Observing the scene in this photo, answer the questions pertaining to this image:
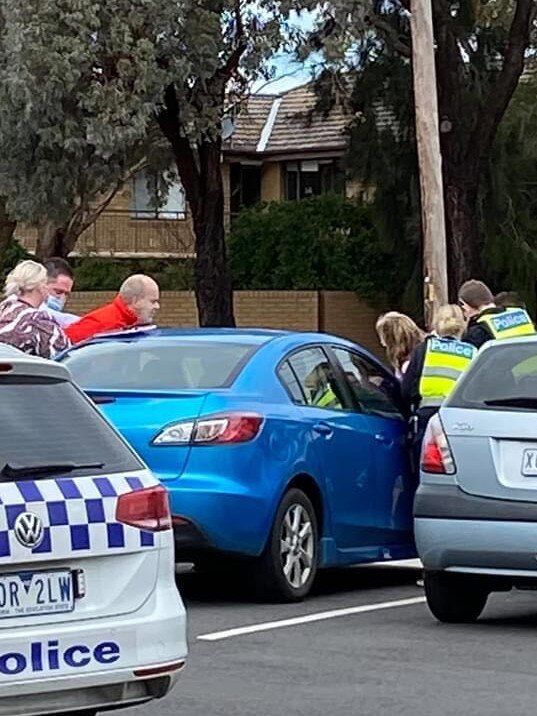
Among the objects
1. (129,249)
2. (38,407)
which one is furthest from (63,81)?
(129,249)

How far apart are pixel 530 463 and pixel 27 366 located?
370 cm

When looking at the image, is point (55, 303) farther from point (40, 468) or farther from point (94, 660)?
point (94, 660)

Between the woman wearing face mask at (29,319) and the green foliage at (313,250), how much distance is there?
20352 mm

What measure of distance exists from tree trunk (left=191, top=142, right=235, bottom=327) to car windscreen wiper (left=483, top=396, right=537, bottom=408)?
17.2 m

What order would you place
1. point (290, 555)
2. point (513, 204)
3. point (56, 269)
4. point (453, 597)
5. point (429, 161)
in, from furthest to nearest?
1. point (513, 204)
2. point (429, 161)
3. point (56, 269)
4. point (290, 555)
5. point (453, 597)

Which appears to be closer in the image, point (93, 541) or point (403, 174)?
point (93, 541)

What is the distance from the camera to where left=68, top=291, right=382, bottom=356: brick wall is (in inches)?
1292

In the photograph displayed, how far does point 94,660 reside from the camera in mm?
6227

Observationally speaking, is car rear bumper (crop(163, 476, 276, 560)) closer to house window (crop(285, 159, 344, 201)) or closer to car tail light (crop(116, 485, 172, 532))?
car tail light (crop(116, 485, 172, 532))

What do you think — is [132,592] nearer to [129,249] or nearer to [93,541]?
[93,541]

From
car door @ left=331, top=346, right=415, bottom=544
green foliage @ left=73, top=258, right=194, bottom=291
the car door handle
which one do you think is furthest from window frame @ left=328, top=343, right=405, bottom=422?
green foliage @ left=73, top=258, right=194, bottom=291

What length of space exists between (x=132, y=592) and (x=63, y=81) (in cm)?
1693

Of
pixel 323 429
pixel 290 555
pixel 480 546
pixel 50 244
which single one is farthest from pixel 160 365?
pixel 50 244

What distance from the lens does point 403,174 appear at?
94.1 feet
